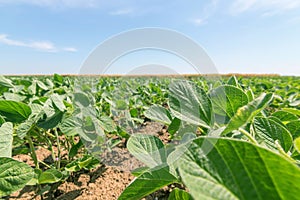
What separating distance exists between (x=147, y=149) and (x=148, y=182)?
0.45ft

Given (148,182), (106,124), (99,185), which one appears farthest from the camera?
(99,185)

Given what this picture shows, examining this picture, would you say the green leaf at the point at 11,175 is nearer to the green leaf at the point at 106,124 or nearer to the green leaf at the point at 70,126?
the green leaf at the point at 70,126

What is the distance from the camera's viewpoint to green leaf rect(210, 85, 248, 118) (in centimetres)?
54

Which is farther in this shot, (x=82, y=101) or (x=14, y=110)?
(x=82, y=101)

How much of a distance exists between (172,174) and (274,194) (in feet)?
0.72

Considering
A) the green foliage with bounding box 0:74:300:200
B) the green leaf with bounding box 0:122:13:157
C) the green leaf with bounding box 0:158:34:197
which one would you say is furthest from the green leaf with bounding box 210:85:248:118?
the green leaf with bounding box 0:122:13:157

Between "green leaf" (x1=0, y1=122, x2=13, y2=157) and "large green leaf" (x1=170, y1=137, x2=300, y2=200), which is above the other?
"large green leaf" (x1=170, y1=137, x2=300, y2=200)

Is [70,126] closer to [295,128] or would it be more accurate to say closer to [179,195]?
[179,195]

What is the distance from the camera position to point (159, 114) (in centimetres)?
72

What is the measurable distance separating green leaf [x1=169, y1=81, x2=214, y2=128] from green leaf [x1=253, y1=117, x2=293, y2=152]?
103 millimetres

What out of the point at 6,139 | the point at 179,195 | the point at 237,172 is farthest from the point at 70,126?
the point at 237,172

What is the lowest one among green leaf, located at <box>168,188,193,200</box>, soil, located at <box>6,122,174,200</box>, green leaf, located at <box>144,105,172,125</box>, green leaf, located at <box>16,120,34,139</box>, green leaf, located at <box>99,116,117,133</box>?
soil, located at <box>6,122,174,200</box>

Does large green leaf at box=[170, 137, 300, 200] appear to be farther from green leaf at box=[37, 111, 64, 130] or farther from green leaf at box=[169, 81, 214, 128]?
green leaf at box=[37, 111, 64, 130]

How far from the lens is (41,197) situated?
4.64ft
